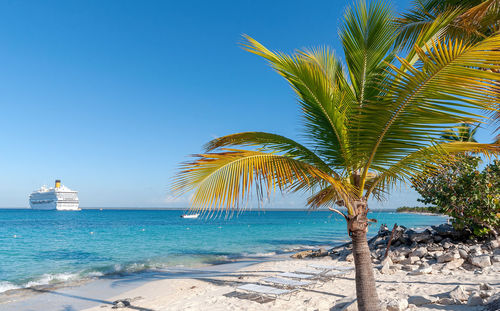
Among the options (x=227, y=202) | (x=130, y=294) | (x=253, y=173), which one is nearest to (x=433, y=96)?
(x=253, y=173)

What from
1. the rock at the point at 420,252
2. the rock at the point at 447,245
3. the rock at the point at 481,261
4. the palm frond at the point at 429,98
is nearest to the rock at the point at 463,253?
the rock at the point at 481,261

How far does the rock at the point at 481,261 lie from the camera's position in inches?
375

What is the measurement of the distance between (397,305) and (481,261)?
560 cm

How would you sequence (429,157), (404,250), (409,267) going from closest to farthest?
(429,157), (409,267), (404,250)

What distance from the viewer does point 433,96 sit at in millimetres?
3371

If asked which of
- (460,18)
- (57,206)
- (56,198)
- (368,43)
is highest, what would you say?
(460,18)

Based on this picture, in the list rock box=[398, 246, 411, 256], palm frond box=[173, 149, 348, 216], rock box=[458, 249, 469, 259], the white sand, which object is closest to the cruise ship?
the white sand

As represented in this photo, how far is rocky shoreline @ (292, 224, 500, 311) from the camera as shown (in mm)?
5934

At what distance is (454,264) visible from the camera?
10.0 m

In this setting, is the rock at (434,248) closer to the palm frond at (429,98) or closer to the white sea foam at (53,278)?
the palm frond at (429,98)

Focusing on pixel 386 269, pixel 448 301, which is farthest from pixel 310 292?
pixel 448 301

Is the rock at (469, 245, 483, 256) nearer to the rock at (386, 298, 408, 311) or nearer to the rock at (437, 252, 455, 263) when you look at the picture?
the rock at (437, 252, 455, 263)

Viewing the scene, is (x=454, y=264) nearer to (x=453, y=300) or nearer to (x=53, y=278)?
(x=453, y=300)

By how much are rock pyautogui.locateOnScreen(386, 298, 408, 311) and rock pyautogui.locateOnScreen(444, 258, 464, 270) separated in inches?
198
